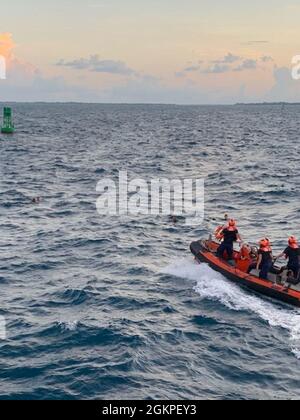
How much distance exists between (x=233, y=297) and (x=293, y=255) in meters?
2.37

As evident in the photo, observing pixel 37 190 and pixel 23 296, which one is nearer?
pixel 23 296

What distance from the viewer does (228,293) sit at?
17.9m

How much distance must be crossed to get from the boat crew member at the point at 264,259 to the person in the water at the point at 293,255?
482 mm

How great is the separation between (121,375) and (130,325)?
2836mm

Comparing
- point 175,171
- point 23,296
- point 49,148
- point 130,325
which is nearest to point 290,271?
point 130,325

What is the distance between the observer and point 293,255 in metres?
17.6

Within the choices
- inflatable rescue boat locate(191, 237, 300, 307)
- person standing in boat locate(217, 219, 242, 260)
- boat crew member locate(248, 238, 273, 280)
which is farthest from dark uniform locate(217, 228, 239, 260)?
boat crew member locate(248, 238, 273, 280)

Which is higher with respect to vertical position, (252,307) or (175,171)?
(175,171)

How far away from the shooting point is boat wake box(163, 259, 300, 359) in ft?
50.9

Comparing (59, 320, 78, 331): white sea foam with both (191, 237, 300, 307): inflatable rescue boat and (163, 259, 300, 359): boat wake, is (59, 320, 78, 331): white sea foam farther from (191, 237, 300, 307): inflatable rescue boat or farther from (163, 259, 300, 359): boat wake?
(191, 237, 300, 307): inflatable rescue boat

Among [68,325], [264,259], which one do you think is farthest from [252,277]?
[68,325]

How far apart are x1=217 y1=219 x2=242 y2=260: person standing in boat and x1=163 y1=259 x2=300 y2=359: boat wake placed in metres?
0.89

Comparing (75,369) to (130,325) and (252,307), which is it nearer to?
(130,325)
